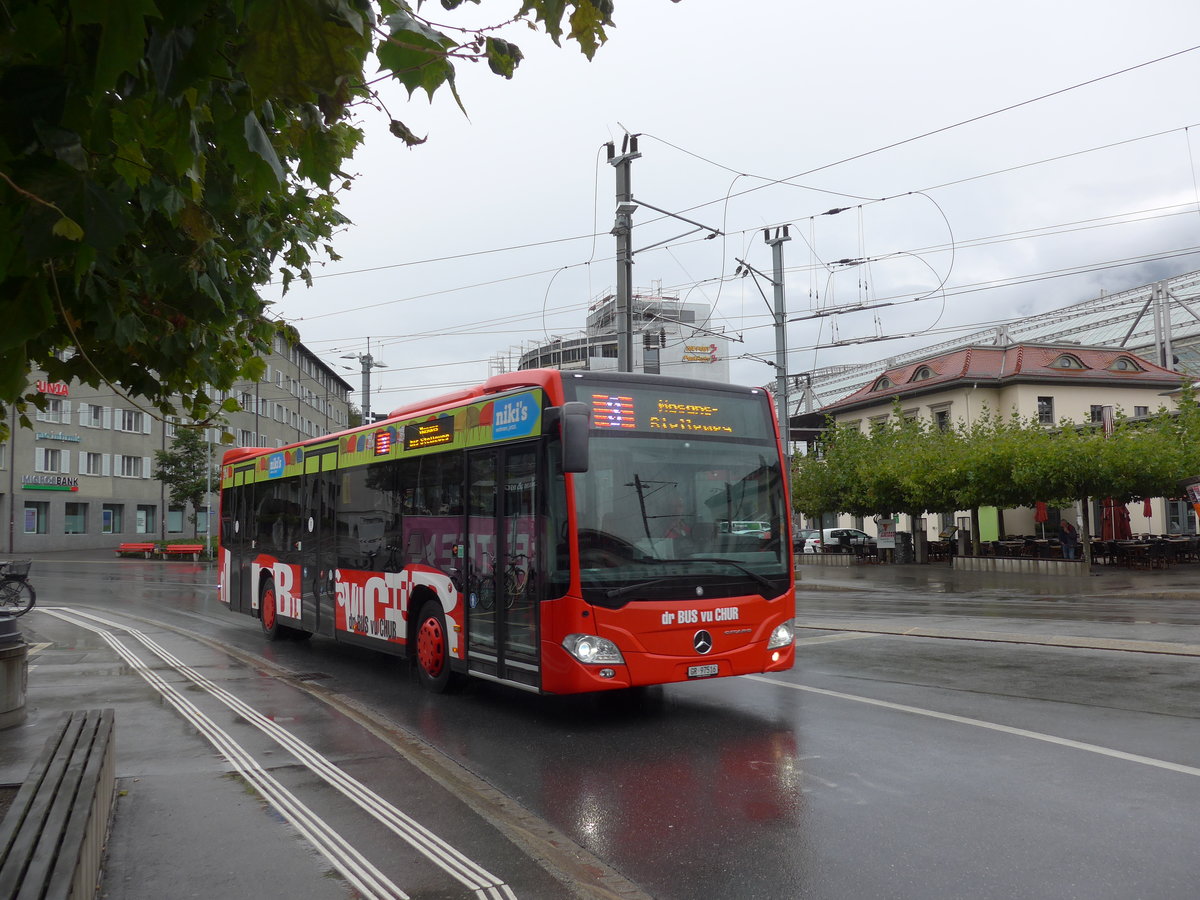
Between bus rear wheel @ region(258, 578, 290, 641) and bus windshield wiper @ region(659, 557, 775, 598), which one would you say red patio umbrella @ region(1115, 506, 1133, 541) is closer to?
bus rear wheel @ region(258, 578, 290, 641)

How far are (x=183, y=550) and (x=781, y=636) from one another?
46031 mm

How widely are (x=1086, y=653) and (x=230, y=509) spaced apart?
13151mm

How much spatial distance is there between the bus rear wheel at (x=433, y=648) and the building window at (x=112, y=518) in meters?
58.4

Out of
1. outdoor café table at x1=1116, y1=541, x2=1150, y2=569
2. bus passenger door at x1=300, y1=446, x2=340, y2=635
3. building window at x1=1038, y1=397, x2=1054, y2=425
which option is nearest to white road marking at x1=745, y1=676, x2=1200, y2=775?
bus passenger door at x1=300, y1=446, x2=340, y2=635

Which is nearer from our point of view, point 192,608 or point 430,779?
point 430,779

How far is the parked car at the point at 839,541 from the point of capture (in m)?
43.4

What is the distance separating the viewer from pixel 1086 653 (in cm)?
1184

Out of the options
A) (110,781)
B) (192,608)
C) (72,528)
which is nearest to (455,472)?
(110,781)

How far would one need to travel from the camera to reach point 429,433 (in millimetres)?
10156

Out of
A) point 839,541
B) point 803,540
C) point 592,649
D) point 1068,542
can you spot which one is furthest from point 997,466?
point 592,649

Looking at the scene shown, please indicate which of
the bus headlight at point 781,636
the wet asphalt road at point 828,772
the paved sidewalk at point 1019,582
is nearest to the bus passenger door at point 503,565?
the wet asphalt road at point 828,772

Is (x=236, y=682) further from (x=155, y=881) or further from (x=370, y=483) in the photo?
(x=155, y=881)

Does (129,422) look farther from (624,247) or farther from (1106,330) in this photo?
(1106,330)

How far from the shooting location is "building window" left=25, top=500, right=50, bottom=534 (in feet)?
184
